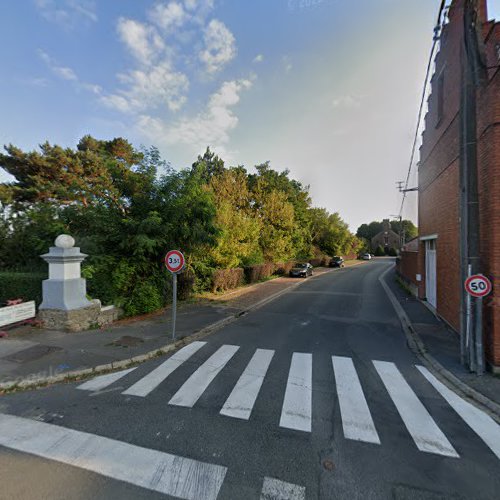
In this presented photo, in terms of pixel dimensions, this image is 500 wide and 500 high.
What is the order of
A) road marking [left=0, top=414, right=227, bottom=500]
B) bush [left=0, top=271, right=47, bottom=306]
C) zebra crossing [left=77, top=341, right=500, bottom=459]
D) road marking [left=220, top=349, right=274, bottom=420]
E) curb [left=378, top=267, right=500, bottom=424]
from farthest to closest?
bush [left=0, top=271, right=47, bottom=306], curb [left=378, top=267, right=500, bottom=424], road marking [left=220, top=349, right=274, bottom=420], zebra crossing [left=77, top=341, right=500, bottom=459], road marking [left=0, top=414, right=227, bottom=500]

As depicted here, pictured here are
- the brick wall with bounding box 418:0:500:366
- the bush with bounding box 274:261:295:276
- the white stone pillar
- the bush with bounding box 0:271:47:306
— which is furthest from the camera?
the bush with bounding box 274:261:295:276

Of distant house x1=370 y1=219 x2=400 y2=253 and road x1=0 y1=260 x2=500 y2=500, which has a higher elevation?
distant house x1=370 y1=219 x2=400 y2=253

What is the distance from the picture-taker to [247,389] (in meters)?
4.35

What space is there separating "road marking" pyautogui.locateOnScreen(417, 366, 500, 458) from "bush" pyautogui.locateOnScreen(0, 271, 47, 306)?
10259 millimetres

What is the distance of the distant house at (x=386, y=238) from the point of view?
257 feet

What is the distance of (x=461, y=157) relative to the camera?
5.36m

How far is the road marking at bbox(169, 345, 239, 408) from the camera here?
4.01 meters

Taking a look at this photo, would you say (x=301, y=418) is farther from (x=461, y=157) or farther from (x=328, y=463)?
(x=461, y=157)

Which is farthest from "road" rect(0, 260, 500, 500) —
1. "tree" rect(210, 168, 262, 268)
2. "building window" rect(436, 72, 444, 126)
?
"building window" rect(436, 72, 444, 126)

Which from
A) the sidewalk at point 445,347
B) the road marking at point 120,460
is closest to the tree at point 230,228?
the sidewalk at point 445,347

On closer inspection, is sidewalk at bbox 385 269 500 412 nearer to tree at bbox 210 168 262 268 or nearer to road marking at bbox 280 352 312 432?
road marking at bbox 280 352 312 432

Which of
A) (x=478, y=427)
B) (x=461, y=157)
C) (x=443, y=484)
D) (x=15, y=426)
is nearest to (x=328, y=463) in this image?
(x=443, y=484)

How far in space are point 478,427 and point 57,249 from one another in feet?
31.1

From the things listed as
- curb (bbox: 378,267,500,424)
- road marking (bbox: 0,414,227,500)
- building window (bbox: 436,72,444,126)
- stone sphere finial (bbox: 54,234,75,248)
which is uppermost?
building window (bbox: 436,72,444,126)
